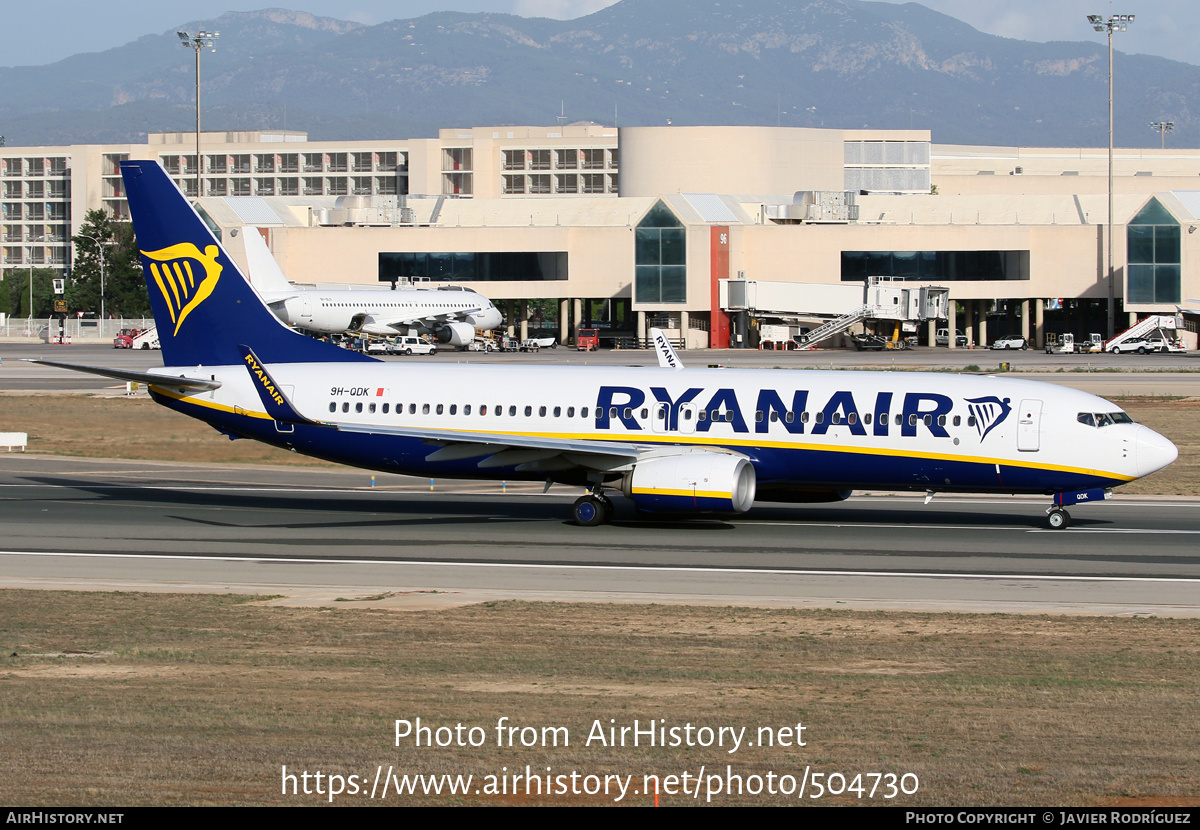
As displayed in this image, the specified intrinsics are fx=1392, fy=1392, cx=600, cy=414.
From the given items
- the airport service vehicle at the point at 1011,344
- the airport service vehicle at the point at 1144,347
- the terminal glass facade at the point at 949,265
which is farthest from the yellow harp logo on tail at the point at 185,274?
the terminal glass facade at the point at 949,265

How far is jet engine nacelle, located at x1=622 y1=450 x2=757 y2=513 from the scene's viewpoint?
3145 cm

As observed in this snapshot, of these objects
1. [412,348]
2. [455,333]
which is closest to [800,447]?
[412,348]

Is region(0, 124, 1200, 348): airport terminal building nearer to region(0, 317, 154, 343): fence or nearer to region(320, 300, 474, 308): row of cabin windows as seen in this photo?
region(320, 300, 474, 308): row of cabin windows

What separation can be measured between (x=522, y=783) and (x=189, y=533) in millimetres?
22134

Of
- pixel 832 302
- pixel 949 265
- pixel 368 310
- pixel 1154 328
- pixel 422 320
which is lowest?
pixel 1154 328

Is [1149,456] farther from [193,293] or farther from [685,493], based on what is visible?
[193,293]

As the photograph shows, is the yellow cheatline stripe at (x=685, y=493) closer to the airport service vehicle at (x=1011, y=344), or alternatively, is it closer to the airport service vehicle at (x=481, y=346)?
the airport service vehicle at (x=481, y=346)

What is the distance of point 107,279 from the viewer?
174 meters

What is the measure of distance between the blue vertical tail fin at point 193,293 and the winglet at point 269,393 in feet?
7.04

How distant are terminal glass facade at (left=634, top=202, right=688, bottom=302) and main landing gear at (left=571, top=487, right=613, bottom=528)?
88381 mm

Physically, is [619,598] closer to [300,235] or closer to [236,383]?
[236,383]

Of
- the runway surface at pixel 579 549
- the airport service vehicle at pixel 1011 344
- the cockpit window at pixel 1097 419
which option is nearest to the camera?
the runway surface at pixel 579 549

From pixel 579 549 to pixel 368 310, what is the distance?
8311cm

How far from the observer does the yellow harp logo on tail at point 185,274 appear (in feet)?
123
